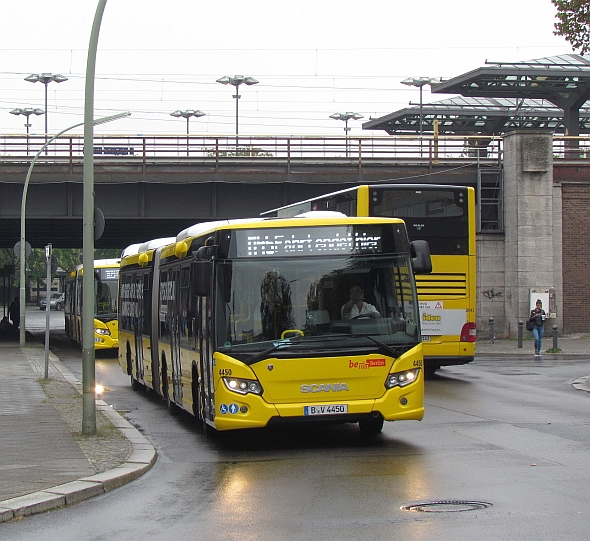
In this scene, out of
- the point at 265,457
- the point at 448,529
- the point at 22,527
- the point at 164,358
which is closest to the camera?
the point at 448,529

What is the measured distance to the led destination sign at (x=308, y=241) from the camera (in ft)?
38.5

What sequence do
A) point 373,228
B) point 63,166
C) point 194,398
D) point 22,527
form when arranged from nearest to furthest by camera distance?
point 22,527, point 373,228, point 194,398, point 63,166

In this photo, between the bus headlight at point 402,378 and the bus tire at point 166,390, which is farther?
the bus tire at point 166,390

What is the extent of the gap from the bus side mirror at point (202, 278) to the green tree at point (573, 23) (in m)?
9.90

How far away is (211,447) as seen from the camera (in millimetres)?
12156

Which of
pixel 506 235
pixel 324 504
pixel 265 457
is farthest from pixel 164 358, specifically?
pixel 506 235

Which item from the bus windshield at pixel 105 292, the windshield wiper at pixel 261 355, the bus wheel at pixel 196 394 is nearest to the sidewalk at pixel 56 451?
the bus wheel at pixel 196 394

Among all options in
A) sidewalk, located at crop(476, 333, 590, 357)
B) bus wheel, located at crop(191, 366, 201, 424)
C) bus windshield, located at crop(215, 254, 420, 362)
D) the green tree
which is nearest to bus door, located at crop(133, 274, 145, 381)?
bus wheel, located at crop(191, 366, 201, 424)

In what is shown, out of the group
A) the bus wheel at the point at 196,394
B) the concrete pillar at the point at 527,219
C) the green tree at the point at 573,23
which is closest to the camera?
the bus wheel at the point at 196,394

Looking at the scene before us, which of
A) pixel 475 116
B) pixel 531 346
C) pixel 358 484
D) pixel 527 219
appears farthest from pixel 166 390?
pixel 475 116

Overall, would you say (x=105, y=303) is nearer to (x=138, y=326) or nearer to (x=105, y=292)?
(x=105, y=292)

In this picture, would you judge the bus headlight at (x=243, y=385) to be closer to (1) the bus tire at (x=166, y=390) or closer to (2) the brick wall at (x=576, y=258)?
(1) the bus tire at (x=166, y=390)

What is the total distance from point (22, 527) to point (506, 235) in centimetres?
3125

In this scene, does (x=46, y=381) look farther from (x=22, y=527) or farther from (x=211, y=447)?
(x=22, y=527)
